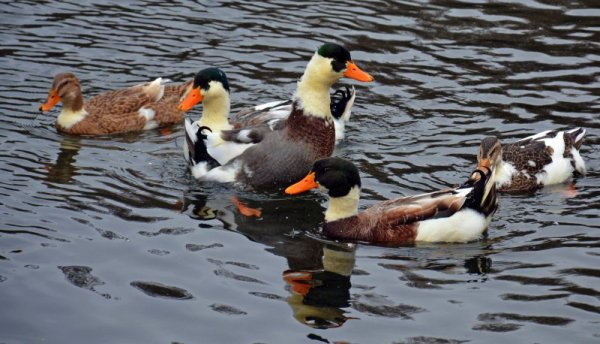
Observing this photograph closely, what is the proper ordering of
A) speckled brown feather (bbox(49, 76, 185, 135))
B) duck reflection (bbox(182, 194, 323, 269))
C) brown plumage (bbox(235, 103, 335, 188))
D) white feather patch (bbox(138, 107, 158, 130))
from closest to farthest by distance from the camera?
duck reflection (bbox(182, 194, 323, 269))
brown plumage (bbox(235, 103, 335, 188))
speckled brown feather (bbox(49, 76, 185, 135))
white feather patch (bbox(138, 107, 158, 130))

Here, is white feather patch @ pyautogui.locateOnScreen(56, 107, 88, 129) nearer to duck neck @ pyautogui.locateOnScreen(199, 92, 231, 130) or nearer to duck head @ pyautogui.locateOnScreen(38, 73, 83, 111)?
duck head @ pyautogui.locateOnScreen(38, 73, 83, 111)

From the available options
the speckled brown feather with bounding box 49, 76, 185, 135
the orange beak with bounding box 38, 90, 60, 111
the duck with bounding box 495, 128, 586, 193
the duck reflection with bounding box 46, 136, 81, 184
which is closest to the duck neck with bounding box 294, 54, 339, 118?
the duck with bounding box 495, 128, 586, 193

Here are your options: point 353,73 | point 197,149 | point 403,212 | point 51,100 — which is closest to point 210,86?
point 197,149

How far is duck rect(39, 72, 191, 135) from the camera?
14.1m

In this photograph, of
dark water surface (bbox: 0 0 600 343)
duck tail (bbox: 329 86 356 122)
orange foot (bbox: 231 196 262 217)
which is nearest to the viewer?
dark water surface (bbox: 0 0 600 343)

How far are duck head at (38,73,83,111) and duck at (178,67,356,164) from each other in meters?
1.70

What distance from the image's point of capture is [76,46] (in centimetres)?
1633

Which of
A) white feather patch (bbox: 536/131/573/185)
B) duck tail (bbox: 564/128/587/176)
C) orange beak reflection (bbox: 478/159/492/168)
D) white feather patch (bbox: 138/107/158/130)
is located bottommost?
orange beak reflection (bbox: 478/159/492/168)

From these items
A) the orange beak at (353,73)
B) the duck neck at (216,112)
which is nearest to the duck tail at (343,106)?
the orange beak at (353,73)

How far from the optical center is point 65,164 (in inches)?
503

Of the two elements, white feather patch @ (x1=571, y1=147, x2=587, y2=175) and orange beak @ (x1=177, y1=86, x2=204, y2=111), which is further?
orange beak @ (x1=177, y1=86, x2=204, y2=111)

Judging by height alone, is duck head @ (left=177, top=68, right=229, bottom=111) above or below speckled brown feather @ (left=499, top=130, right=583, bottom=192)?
above

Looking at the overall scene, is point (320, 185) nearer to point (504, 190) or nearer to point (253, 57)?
point (504, 190)

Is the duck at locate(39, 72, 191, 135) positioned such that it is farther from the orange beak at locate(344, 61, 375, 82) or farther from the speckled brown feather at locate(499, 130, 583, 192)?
the speckled brown feather at locate(499, 130, 583, 192)
